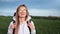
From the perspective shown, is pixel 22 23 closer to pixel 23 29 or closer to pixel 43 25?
pixel 23 29

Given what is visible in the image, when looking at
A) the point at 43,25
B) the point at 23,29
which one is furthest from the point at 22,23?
the point at 43,25

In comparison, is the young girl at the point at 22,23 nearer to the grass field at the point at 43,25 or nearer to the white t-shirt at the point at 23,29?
the white t-shirt at the point at 23,29

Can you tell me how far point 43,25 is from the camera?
1914mm

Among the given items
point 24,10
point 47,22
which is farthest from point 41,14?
point 24,10

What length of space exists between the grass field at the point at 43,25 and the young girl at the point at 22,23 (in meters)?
0.14

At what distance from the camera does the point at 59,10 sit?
6.32ft

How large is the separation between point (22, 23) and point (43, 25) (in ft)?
0.89

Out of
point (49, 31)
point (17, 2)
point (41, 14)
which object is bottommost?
point (49, 31)

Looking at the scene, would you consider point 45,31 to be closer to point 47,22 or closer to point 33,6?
point 47,22

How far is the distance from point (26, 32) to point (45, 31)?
264mm

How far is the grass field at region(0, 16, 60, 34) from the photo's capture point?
188 cm

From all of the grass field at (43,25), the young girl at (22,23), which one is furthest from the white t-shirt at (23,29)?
the grass field at (43,25)

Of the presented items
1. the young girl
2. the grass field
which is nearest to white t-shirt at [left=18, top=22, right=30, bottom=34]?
the young girl

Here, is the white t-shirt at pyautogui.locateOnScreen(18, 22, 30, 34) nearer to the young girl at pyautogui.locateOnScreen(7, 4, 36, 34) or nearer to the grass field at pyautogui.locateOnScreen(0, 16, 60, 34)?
the young girl at pyautogui.locateOnScreen(7, 4, 36, 34)
